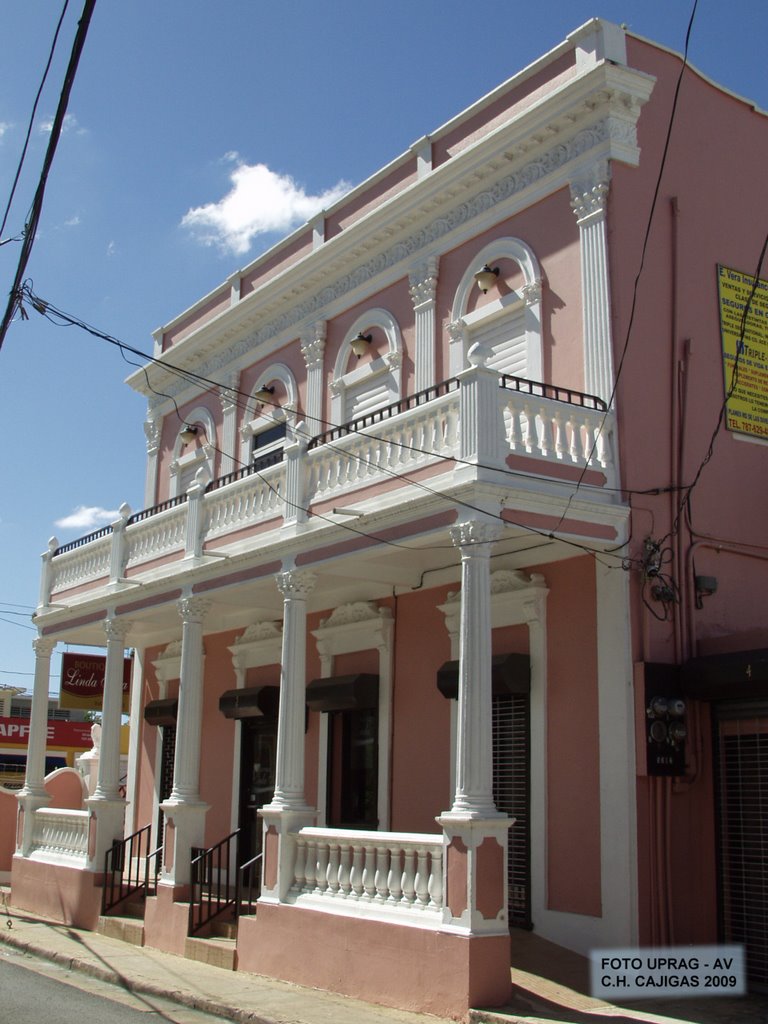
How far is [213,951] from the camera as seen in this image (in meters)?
12.8

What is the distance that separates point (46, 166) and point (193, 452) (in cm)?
1074

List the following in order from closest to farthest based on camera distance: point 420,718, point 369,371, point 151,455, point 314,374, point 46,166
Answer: point 46,166
point 420,718
point 369,371
point 314,374
point 151,455

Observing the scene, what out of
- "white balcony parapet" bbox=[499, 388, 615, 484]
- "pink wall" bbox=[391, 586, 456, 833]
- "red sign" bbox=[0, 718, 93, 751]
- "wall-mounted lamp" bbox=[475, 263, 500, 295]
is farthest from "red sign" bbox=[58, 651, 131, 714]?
"red sign" bbox=[0, 718, 93, 751]

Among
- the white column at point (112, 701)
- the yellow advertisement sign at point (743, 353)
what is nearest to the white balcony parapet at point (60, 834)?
the white column at point (112, 701)

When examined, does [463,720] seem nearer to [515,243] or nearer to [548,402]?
[548,402]

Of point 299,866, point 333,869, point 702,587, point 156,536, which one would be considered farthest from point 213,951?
point 702,587

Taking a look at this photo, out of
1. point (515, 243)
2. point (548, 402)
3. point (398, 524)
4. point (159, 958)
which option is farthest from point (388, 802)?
point (515, 243)

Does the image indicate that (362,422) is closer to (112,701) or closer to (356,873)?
(356,873)

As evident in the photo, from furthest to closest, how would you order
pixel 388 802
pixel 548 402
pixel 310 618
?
pixel 310 618 → pixel 388 802 → pixel 548 402

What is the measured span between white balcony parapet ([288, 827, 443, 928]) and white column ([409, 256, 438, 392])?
5.68 metres

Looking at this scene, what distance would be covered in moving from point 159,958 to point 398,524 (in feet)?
19.3

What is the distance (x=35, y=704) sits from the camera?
61.6 feet

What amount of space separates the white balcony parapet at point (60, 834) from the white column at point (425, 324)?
7.80 meters

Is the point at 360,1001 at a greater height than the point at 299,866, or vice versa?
the point at 299,866
